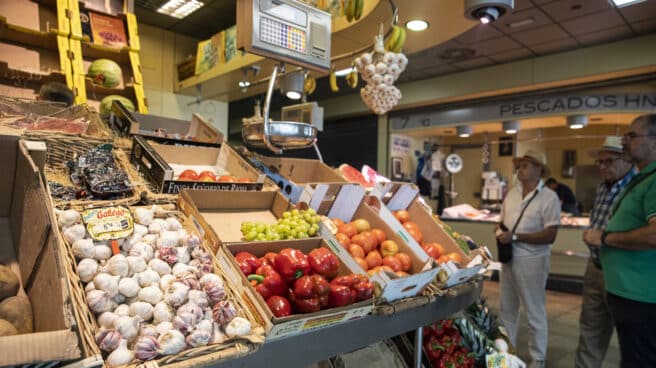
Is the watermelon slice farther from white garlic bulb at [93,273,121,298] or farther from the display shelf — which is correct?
white garlic bulb at [93,273,121,298]

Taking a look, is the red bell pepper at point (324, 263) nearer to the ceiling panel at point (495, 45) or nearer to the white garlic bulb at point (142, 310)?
the white garlic bulb at point (142, 310)

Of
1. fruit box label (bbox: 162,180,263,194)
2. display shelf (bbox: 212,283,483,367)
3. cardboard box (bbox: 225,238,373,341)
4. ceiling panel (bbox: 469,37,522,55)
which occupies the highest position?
ceiling panel (bbox: 469,37,522,55)

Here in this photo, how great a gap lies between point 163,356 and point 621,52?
6.68 m

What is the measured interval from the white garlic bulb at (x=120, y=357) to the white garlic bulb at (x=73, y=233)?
413mm

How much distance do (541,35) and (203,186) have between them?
212 inches

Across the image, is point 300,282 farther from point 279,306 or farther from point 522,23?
point 522,23

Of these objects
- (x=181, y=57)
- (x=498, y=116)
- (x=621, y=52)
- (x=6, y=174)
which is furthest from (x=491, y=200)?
(x=6, y=174)

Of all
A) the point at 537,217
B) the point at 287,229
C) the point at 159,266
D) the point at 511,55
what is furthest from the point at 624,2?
the point at 159,266

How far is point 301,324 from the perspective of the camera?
1.23 metres

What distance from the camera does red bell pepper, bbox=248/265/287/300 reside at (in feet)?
4.41

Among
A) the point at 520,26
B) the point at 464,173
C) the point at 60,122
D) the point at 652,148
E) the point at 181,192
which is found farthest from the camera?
the point at 464,173

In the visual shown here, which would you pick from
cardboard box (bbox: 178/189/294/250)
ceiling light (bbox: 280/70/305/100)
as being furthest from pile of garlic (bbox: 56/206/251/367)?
ceiling light (bbox: 280/70/305/100)

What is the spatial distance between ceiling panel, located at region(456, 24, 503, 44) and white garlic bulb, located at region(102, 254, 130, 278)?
517 centimetres

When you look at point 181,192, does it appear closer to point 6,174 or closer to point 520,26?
point 6,174
